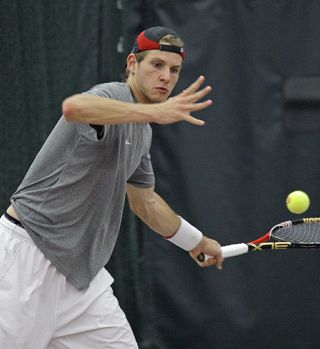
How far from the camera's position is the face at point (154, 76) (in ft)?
11.2

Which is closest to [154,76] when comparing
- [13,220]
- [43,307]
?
[13,220]

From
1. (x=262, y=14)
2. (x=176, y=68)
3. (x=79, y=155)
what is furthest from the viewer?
(x=262, y=14)

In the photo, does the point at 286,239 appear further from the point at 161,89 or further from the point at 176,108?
the point at 176,108

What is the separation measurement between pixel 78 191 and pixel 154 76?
520 millimetres

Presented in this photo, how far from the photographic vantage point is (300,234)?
421 cm

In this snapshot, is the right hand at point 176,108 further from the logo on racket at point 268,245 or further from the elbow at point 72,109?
the logo on racket at point 268,245

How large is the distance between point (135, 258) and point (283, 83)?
124cm

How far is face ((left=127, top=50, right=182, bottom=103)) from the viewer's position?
3.41m

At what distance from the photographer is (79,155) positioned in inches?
128

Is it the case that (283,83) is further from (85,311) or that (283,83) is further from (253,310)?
(85,311)

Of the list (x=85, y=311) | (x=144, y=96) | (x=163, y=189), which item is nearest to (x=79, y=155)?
(x=144, y=96)

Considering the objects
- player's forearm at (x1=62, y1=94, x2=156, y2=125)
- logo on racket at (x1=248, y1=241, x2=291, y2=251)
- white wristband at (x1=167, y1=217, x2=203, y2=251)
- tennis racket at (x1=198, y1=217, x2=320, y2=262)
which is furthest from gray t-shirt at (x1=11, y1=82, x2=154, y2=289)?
logo on racket at (x1=248, y1=241, x2=291, y2=251)

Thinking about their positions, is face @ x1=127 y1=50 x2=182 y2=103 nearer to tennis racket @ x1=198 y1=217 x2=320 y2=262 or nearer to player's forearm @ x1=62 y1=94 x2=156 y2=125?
player's forearm @ x1=62 y1=94 x2=156 y2=125

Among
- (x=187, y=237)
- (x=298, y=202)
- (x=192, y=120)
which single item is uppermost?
(x=192, y=120)
